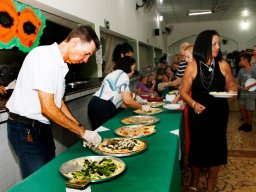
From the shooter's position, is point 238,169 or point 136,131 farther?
point 238,169

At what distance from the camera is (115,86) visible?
2.62 m

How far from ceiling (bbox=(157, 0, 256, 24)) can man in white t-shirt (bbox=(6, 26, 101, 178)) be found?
7655mm

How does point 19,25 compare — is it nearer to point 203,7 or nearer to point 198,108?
point 198,108

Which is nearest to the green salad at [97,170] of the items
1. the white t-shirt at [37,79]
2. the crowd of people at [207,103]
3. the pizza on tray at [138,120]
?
the white t-shirt at [37,79]

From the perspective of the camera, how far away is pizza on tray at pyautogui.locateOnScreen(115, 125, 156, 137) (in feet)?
6.31

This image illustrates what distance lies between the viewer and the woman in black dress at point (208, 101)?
2160mm

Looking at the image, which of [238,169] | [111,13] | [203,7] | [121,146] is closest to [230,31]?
[203,7]

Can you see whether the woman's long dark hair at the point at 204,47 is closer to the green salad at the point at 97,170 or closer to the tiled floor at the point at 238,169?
the green salad at the point at 97,170

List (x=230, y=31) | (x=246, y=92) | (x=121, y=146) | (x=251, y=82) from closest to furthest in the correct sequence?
1. (x=121, y=146)
2. (x=251, y=82)
3. (x=246, y=92)
4. (x=230, y=31)

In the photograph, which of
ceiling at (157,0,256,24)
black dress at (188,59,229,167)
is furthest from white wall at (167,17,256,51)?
black dress at (188,59,229,167)

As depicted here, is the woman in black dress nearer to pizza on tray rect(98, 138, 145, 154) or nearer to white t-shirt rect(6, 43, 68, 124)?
pizza on tray rect(98, 138, 145, 154)

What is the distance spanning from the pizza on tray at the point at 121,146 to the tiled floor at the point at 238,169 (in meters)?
1.26

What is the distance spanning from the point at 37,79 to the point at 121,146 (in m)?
0.63

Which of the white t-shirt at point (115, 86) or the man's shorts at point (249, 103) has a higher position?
the white t-shirt at point (115, 86)
